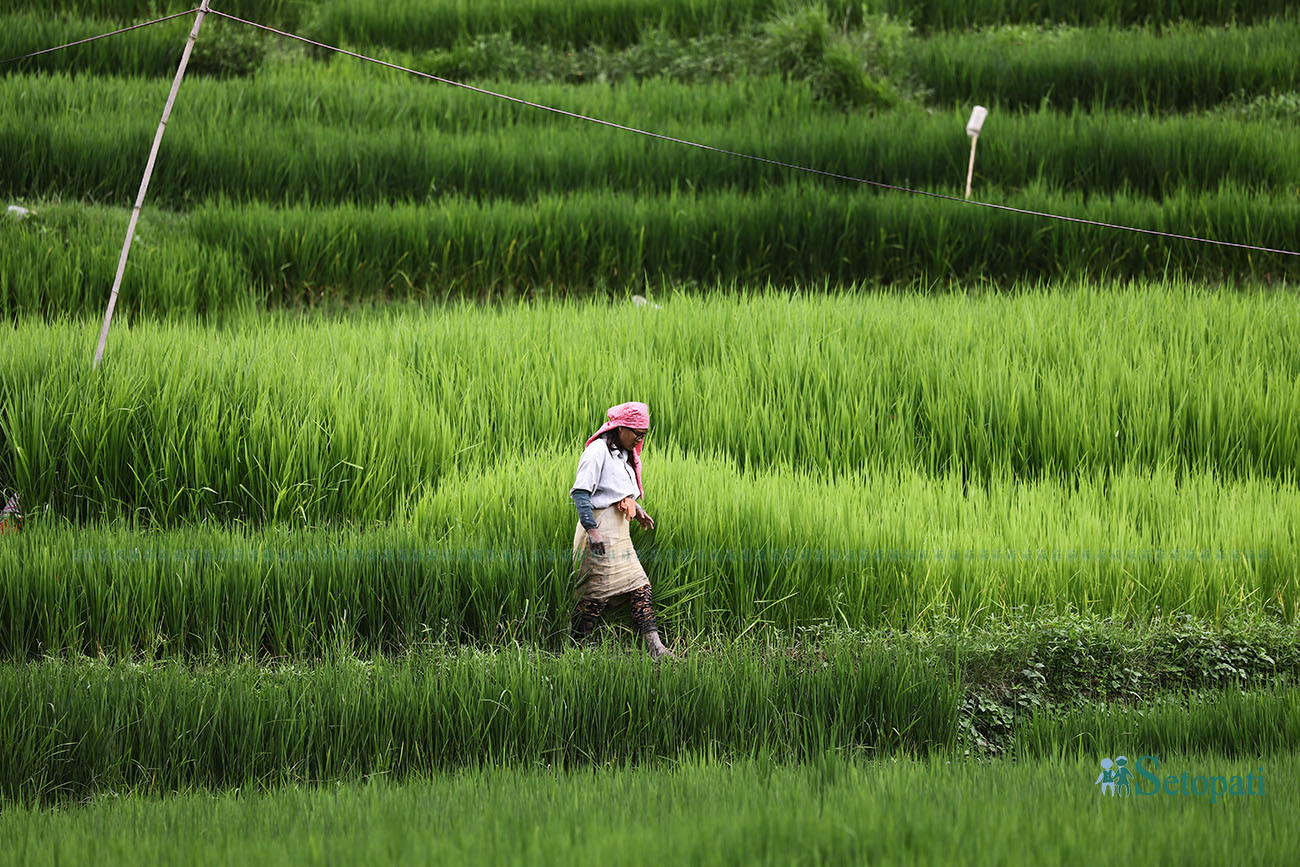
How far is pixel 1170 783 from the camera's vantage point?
103 inches

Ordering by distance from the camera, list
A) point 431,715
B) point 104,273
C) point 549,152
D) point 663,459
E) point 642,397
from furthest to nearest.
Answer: point 549,152 → point 104,273 → point 642,397 → point 663,459 → point 431,715

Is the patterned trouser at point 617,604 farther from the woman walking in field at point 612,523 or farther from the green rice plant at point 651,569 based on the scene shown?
the green rice plant at point 651,569

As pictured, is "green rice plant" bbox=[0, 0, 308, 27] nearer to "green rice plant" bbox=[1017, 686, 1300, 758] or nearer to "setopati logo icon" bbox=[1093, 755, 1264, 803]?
"green rice plant" bbox=[1017, 686, 1300, 758]

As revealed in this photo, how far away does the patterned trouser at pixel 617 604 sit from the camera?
11.0 ft

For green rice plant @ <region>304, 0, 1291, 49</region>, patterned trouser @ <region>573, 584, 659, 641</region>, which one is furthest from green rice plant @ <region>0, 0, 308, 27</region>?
patterned trouser @ <region>573, 584, 659, 641</region>

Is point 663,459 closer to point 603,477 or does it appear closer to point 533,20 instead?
point 603,477

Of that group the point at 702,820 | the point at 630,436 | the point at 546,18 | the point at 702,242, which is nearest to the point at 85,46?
the point at 546,18

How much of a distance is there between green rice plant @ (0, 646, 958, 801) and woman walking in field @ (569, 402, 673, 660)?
0.81ft

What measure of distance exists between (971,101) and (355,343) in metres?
6.20

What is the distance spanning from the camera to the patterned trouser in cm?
336

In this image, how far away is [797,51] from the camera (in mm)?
8484

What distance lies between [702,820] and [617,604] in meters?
1.27

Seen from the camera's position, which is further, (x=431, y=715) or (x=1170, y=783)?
(x=431, y=715)

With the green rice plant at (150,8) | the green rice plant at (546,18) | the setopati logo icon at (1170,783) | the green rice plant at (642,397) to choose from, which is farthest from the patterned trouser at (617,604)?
the green rice plant at (150,8)
